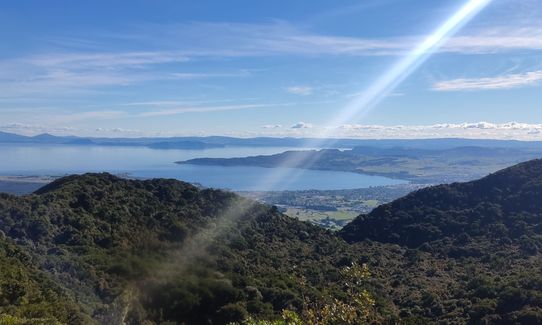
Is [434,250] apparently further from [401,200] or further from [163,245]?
[163,245]

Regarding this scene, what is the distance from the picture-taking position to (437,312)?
23.4m

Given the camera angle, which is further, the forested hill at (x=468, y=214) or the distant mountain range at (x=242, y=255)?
the forested hill at (x=468, y=214)

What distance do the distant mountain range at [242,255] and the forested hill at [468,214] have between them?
12cm

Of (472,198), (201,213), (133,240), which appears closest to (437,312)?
(133,240)

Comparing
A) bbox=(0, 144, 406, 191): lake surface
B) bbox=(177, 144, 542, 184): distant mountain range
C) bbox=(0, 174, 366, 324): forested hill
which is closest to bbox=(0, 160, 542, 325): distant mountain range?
bbox=(0, 174, 366, 324): forested hill

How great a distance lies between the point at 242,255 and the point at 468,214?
20.9m

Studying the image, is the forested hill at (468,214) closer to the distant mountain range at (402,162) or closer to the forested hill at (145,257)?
the forested hill at (145,257)

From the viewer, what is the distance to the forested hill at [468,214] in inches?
1464

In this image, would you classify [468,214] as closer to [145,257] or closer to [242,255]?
[242,255]

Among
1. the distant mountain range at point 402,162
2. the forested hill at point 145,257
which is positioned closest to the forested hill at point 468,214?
the forested hill at point 145,257

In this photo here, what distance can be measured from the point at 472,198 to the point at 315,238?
15009mm

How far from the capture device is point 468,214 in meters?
40.9

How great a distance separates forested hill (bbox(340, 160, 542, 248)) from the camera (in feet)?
122

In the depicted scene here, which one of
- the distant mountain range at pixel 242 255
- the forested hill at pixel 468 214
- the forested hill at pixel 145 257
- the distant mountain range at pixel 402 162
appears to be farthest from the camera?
the distant mountain range at pixel 402 162
